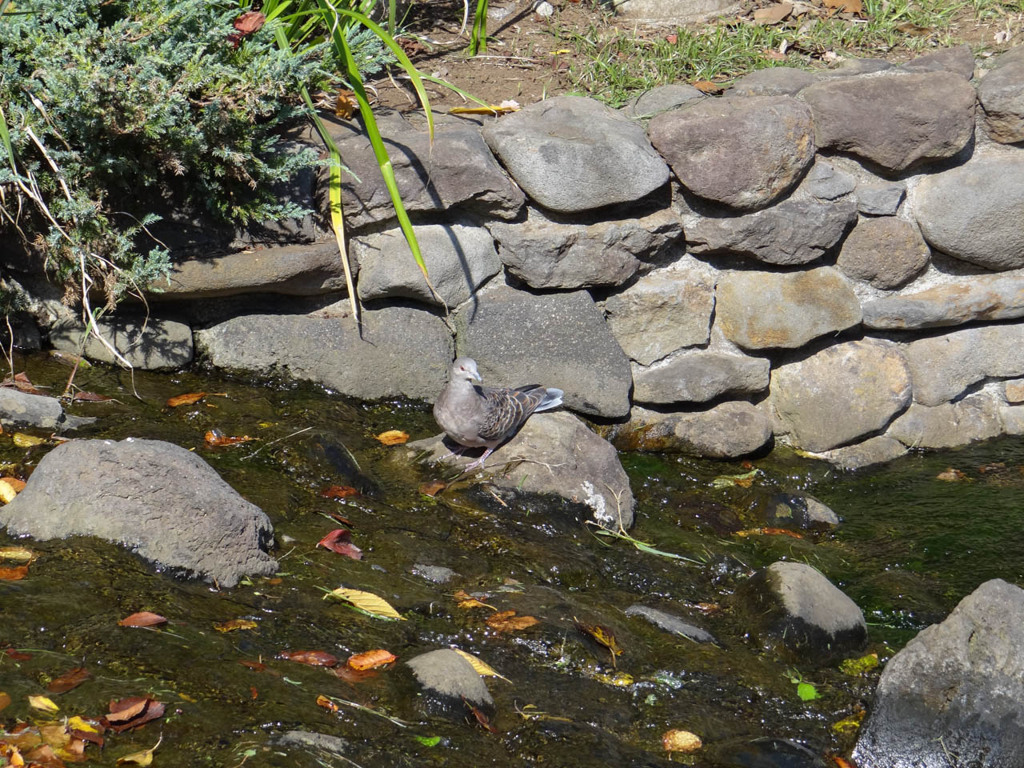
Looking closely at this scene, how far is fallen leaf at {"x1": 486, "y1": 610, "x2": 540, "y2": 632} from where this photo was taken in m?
3.29

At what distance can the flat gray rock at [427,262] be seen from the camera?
15.9 ft

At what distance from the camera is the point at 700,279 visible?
5.21 m

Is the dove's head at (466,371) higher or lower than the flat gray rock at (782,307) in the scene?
higher

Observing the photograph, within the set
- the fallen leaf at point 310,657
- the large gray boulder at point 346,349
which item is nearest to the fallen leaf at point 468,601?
the fallen leaf at point 310,657

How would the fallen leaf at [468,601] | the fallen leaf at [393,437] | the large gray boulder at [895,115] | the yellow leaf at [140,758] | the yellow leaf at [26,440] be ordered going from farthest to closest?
the large gray boulder at [895,115] < the fallen leaf at [393,437] < the yellow leaf at [26,440] < the fallen leaf at [468,601] < the yellow leaf at [140,758]

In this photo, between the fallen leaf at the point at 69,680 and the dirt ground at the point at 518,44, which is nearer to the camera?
the fallen leaf at the point at 69,680

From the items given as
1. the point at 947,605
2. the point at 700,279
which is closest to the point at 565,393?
the point at 700,279

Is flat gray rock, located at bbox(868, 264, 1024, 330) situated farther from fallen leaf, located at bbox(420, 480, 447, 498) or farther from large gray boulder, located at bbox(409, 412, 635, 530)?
fallen leaf, located at bbox(420, 480, 447, 498)

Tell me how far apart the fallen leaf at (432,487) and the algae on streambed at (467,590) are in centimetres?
3

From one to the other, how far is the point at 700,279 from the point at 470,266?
1.19 meters

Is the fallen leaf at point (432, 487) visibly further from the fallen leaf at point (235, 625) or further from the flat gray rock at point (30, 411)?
the flat gray rock at point (30, 411)

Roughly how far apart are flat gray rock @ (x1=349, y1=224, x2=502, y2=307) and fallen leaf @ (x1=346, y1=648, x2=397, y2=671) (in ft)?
7.30

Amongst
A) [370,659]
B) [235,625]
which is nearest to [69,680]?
[235,625]

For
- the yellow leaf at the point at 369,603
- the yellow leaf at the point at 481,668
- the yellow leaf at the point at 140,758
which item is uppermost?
the yellow leaf at the point at 140,758
